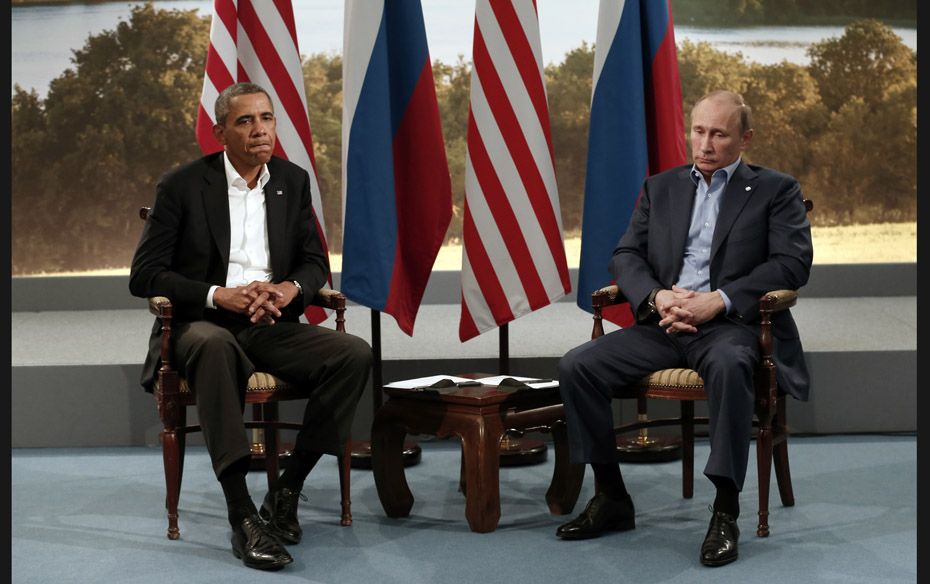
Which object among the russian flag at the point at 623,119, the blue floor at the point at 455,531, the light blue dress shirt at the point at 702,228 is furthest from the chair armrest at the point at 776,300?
the russian flag at the point at 623,119

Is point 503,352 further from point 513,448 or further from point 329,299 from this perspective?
point 329,299

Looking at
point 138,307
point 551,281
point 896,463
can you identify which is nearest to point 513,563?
point 551,281

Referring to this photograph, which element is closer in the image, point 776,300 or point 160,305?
point 776,300

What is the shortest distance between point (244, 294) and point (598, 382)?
3.42ft

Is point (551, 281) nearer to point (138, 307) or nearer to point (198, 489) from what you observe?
point (198, 489)

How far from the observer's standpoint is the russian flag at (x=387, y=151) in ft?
13.5

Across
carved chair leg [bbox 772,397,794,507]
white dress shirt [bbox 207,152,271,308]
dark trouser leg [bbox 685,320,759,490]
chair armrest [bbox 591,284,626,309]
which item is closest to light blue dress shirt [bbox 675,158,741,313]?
chair armrest [bbox 591,284,626,309]

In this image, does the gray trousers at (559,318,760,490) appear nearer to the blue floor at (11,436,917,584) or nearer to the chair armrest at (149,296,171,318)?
the blue floor at (11,436,917,584)

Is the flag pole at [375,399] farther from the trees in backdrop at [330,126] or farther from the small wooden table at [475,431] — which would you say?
the trees in backdrop at [330,126]

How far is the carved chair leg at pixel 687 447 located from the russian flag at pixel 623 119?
58cm

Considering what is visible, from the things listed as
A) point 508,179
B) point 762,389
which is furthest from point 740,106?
point 508,179

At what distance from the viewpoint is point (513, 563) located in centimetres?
315

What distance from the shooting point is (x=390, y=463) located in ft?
12.0

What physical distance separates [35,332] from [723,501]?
3.87m
